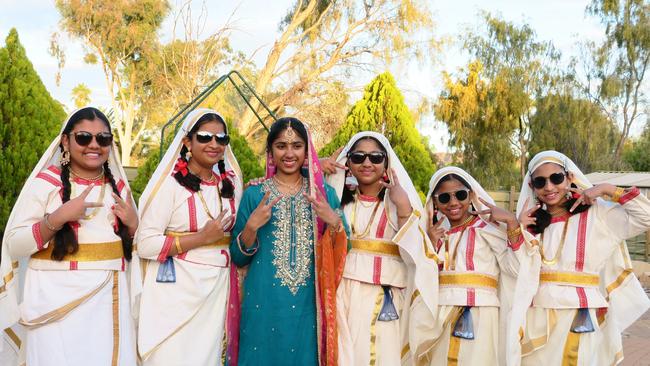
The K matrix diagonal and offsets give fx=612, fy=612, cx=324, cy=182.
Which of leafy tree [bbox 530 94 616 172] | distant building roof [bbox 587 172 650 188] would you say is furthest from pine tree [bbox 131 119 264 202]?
leafy tree [bbox 530 94 616 172]

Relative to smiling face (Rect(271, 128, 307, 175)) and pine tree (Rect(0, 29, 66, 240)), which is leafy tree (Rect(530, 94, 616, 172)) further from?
smiling face (Rect(271, 128, 307, 175))

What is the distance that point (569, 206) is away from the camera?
13.3 ft

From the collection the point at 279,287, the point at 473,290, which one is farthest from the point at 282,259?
the point at 473,290

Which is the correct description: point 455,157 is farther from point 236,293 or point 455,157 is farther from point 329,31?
point 236,293

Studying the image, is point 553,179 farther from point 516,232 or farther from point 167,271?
point 167,271

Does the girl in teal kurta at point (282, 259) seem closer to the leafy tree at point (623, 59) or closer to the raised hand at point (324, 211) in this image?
the raised hand at point (324, 211)

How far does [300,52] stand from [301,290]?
21343 millimetres

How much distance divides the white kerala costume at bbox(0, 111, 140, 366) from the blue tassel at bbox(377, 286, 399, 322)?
1514mm

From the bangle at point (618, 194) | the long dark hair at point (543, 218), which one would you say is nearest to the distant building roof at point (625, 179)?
the long dark hair at point (543, 218)

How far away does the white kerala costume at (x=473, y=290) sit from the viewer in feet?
13.2

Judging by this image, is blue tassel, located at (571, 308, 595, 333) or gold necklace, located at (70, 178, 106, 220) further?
blue tassel, located at (571, 308, 595, 333)

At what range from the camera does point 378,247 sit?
3979 mm

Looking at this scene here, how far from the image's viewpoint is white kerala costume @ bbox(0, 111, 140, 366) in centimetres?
325

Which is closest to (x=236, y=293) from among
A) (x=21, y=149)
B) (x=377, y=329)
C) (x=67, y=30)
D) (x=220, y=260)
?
(x=220, y=260)
